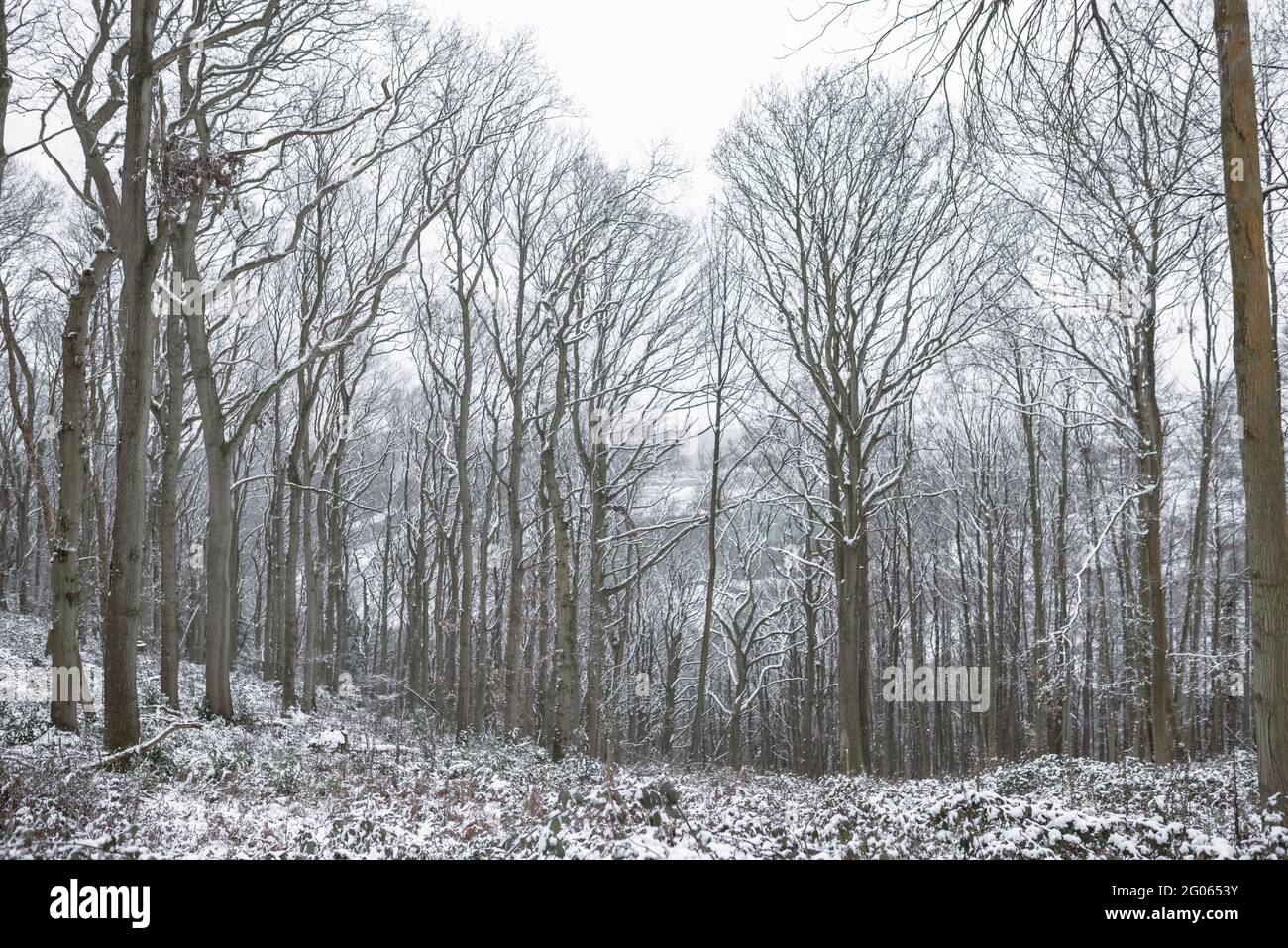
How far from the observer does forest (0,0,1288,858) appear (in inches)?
239

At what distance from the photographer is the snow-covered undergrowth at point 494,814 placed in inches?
202

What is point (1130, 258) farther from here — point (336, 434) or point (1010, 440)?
point (336, 434)

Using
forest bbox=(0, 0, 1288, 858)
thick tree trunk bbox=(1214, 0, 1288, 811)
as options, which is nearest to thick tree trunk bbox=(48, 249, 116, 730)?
forest bbox=(0, 0, 1288, 858)

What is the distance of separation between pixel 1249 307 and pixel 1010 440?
839 inches

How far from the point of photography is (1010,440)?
26062mm

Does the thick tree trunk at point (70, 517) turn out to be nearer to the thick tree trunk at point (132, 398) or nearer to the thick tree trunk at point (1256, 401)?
the thick tree trunk at point (132, 398)

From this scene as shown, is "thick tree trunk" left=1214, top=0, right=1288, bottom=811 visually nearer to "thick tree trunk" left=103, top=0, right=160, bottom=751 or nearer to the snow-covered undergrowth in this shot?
the snow-covered undergrowth

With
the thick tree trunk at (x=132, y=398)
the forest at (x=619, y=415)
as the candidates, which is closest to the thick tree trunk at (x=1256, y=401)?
the forest at (x=619, y=415)

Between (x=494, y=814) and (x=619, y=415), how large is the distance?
12030 millimetres

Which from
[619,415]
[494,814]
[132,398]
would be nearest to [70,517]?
[132,398]

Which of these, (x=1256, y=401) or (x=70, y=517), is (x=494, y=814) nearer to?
(x=70, y=517)

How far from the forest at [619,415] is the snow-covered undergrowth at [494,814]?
6cm

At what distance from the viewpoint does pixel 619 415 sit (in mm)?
18531

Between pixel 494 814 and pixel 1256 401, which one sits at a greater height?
pixel 1256 401
